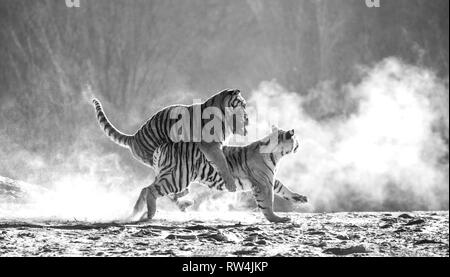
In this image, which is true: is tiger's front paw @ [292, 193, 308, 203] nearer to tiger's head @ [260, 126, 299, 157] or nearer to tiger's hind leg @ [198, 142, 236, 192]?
tiger's head @ [260, 126, 299, 157]

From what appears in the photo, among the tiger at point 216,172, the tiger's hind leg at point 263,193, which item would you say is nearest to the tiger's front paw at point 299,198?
the tiger at point 216,172

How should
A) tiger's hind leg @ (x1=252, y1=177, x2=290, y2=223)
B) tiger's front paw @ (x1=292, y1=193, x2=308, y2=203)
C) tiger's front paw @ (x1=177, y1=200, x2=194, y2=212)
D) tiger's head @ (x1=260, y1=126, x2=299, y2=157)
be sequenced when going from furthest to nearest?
tiger's front paw @ (x1=177, y1=200, x2=194, y2=212)
tiger's front paw @ (x1=292, y1=193, x2=308, y2=203)
tiger's head @ (x1=260, y1=126, x2=299, y2=157)
tiger's hind leg @ (x1=252, y1=177, x2=290, y2=223)

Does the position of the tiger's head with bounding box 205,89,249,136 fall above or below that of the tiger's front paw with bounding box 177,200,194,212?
above

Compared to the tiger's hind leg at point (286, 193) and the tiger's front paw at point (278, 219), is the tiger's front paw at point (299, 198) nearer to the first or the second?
the tiger's hind leg at point (286, 193)

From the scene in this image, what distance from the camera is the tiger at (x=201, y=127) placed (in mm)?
6566

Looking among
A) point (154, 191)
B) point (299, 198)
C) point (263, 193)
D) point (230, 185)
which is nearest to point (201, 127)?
point (230, 185)

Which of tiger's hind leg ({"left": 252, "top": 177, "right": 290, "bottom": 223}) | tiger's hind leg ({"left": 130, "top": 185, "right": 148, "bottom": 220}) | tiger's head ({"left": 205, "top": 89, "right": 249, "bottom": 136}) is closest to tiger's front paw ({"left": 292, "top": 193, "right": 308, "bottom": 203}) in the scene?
tiger's hind leg ({"left": 252, "top": 177, "right": 290, "bottom": 223})

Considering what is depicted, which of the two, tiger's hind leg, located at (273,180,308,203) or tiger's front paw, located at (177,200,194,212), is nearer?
tiger's hind leg, located at (273,180,308,203)

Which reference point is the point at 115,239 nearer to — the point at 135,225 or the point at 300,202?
the point at 135,225

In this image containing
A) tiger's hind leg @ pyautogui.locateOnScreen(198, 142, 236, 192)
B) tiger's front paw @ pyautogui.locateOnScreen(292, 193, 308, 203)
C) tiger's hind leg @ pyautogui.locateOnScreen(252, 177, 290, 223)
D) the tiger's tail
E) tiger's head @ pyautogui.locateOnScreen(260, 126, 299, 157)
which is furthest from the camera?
the tiger's tail

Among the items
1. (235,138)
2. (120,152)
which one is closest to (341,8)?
(120,152)

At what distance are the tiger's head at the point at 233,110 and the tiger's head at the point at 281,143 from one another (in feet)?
1.00

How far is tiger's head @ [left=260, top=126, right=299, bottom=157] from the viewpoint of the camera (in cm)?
687

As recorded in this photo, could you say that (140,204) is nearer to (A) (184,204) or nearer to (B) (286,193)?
(A) (184,204)
